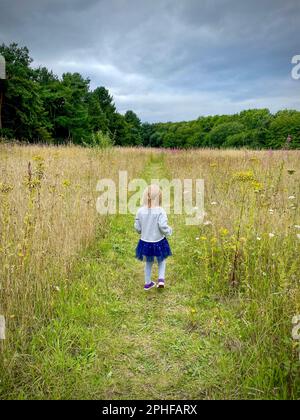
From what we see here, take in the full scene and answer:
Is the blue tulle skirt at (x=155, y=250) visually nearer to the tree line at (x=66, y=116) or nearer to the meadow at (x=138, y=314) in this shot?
the meadow at (x=138, y=314)

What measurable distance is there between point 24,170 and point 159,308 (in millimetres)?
4016

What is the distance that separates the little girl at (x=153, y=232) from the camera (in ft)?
11.0

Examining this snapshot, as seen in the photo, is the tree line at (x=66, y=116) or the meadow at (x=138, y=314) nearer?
the meadow at (x=138, y=314)

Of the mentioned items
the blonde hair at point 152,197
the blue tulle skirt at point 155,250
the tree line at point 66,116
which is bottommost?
the blue tulle skirt at point 155,250

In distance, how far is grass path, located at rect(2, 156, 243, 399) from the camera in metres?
2.00

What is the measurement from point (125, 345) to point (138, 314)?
19.4 inches

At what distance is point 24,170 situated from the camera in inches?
219

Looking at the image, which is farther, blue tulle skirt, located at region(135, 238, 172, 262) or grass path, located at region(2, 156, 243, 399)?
blue tulle skirt, located at region(135, 238, 172, 262)

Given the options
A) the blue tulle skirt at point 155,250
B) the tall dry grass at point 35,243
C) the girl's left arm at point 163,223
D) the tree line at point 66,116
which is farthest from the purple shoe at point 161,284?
the tree line at point 66,116

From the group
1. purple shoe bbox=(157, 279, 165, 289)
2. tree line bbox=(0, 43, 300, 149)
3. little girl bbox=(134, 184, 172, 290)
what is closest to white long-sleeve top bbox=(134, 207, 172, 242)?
little girl bbox=(134, 184, 172, 290)

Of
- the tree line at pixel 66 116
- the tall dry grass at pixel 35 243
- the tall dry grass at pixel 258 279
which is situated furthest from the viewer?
the tree line at pixel 66 116

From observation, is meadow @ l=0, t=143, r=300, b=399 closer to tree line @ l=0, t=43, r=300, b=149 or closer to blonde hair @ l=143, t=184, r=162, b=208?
blonde hair @ l=143, t=184, r=162, b=208

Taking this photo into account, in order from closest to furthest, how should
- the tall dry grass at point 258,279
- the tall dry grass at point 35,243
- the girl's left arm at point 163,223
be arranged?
the tall dry grass at point 258,279 → the tall dry grass at point 35,243 → the girl's left arm at point 163,223
